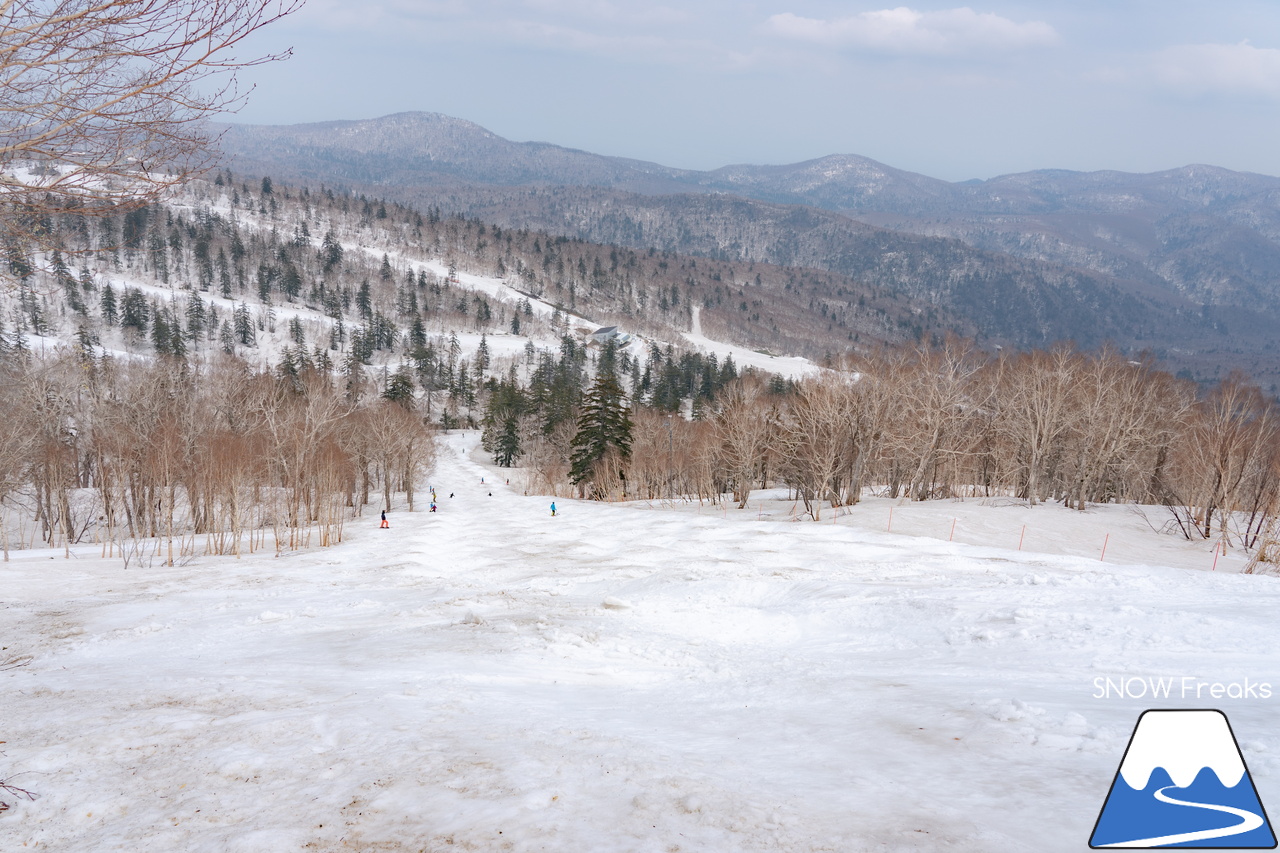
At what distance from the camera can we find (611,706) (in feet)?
27.2

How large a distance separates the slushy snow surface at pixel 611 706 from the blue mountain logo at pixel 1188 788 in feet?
2.76

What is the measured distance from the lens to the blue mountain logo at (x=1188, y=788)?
141 inches

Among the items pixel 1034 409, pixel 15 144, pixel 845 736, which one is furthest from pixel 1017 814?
pixel 1034 409

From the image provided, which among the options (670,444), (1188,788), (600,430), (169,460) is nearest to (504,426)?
(600,430)

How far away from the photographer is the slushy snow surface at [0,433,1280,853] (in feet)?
15.8

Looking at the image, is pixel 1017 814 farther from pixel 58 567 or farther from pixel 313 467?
pixel 313 467

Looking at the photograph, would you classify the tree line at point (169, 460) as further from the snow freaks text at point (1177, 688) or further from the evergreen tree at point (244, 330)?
the evergreen tree at point (244, 330)

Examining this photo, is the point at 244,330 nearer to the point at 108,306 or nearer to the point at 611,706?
the point at 108,306

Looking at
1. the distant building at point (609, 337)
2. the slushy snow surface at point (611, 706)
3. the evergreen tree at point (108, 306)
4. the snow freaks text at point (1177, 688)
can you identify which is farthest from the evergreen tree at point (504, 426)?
the evergreen tree at point (108, 306)

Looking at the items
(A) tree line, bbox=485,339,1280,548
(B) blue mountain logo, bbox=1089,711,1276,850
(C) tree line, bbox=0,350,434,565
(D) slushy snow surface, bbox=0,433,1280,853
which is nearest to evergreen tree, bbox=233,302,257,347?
(C) tree line, bbox=0,350,434,565

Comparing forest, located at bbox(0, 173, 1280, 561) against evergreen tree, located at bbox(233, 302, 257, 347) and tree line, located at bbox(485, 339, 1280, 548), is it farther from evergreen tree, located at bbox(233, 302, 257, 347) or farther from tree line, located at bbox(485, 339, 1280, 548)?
evergreen tree, located at bbox(233, 302, 257, 347)

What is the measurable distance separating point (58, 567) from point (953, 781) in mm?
28068

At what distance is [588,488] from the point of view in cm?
5462

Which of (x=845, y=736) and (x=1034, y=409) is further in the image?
(x=1034, y=409)
